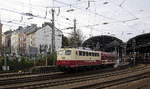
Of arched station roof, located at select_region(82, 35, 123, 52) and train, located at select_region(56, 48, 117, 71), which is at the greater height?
arched station roof, located at select_region(82, 35, 123, 52)

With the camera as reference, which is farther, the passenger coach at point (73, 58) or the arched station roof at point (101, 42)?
the arched station roof at point (101, 42)

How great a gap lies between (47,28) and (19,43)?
1640 centimetres

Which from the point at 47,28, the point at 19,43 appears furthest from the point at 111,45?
the point at 19,43

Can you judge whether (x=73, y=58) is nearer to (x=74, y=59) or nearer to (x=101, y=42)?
(x=74, y=59)

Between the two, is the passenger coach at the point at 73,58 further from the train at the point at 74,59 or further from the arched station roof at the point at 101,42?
the arched station roof at the point at 101,42

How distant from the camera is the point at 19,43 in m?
95.5

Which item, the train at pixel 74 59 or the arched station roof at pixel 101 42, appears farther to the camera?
the arched station roof at pixel 101 42

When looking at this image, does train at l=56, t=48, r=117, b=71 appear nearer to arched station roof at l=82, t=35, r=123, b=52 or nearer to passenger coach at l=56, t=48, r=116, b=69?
passenger coach at l=56, t=48, r=116, b=69

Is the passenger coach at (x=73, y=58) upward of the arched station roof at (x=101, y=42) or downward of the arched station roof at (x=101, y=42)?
downward

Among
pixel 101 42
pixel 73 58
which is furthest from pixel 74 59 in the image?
pixel 101 42

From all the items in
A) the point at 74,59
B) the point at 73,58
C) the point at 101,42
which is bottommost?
the point at 74,59

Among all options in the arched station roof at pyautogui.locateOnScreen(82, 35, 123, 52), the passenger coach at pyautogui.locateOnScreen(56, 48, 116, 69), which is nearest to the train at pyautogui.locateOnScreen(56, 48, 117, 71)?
the passenger coach at pyautogui.locateOnScreen(56, 48, 116, 69)

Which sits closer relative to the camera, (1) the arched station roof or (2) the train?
(2) the train

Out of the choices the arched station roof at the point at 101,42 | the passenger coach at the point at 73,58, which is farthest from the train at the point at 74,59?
the arched station roof at the point at 101,42
